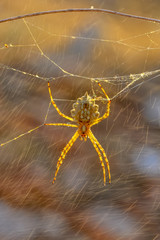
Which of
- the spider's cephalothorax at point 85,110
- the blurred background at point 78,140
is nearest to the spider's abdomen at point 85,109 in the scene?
the spider's cephalothorax at point 85,110

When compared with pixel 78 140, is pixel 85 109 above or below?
above

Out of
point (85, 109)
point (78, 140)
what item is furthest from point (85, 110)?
point (78, 140)

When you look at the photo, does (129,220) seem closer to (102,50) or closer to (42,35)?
(102,50)

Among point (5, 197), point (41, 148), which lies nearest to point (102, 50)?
point (41, 148)

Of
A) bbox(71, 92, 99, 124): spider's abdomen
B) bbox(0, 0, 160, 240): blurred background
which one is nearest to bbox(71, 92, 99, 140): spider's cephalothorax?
bbox(71, 92, 99, 124): spider's abdomen

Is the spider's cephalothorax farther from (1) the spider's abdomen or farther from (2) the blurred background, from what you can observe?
(2) the blurred background

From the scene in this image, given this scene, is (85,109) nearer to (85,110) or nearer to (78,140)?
(85,110)
